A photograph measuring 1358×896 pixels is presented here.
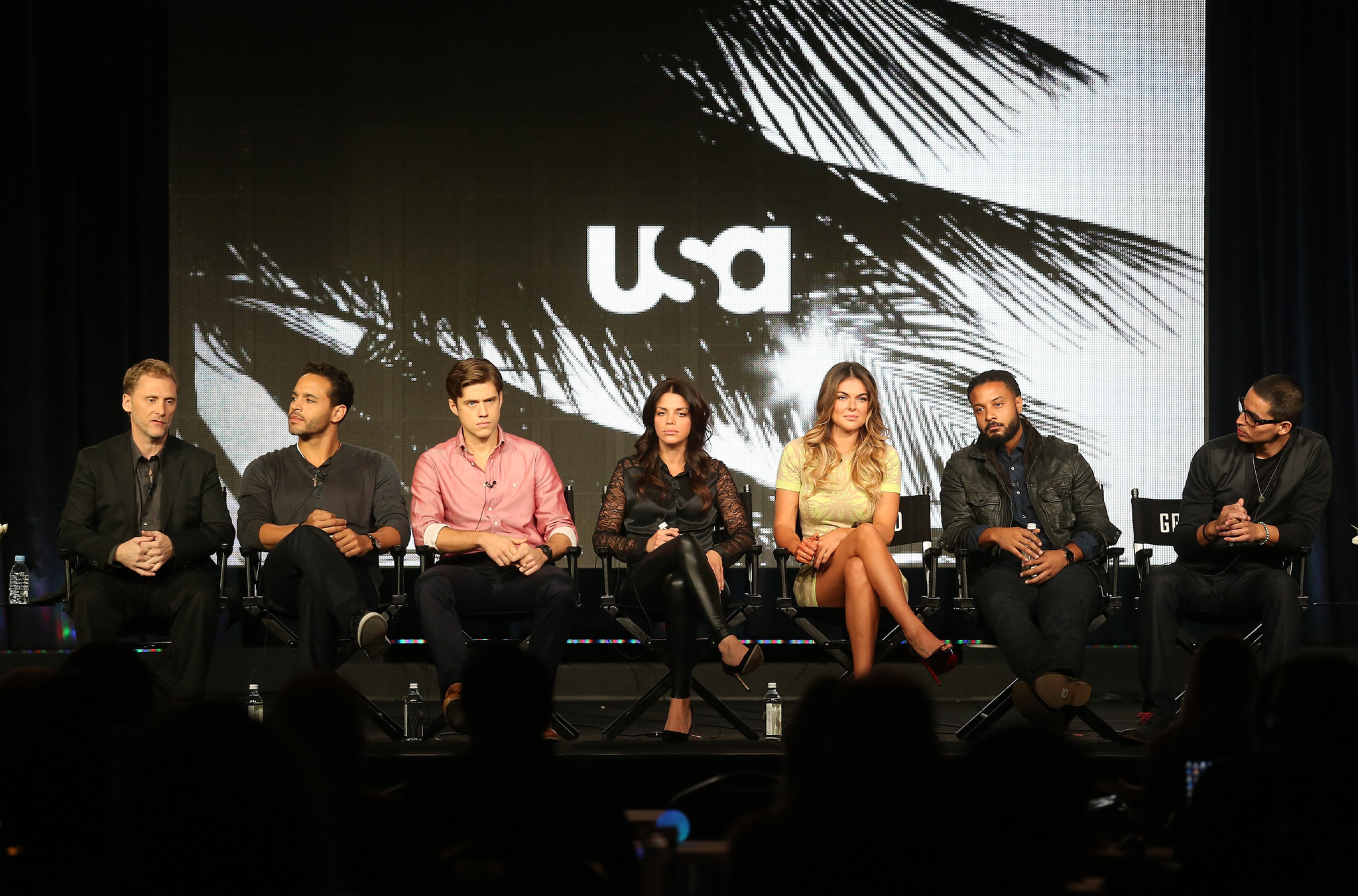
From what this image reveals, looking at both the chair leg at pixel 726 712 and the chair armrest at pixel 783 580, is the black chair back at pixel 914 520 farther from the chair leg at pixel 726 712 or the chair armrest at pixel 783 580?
the chair leg at pixel 726 712

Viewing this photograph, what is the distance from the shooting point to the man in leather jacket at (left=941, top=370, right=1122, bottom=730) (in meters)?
3.64

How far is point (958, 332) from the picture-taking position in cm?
537

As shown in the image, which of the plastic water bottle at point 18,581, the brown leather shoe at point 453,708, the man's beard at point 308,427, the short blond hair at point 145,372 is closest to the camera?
the brown leather shoe at point 453,708

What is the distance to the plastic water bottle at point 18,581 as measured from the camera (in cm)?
516

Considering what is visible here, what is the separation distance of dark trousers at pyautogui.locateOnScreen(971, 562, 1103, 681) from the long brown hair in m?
1.00

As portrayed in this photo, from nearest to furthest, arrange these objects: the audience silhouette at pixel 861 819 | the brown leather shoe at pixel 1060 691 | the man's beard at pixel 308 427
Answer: the audience silhouette at pixel 861 819 < the brown leather shoe at pixel 1060 691 < the man's beard at pixel 308 427

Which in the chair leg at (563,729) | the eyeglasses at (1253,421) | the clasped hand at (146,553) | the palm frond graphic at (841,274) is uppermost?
the palm frond graphic at (841,274)

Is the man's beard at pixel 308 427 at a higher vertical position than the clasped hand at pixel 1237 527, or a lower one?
higher

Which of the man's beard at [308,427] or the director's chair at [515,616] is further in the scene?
the man's beard at [308,427]

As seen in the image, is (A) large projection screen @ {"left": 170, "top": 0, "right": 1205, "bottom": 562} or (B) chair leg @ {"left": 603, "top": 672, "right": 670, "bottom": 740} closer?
(B) chair leg @ {"left": 603, "top": 672, "right": 670, "bottom": 740}

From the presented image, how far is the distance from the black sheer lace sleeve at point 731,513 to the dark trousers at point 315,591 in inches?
47.1

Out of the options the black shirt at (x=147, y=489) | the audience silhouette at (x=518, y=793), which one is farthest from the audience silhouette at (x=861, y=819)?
the black shirt at (x=147, y=489)

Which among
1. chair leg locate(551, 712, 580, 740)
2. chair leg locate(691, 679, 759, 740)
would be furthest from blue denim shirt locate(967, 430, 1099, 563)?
chair leg locate(551, 712, 580, 740)

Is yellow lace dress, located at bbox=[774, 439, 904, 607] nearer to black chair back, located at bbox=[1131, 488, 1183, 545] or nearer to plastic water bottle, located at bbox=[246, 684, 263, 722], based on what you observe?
black chair back, located at bbox=[1131, 488, 1183, 545]
